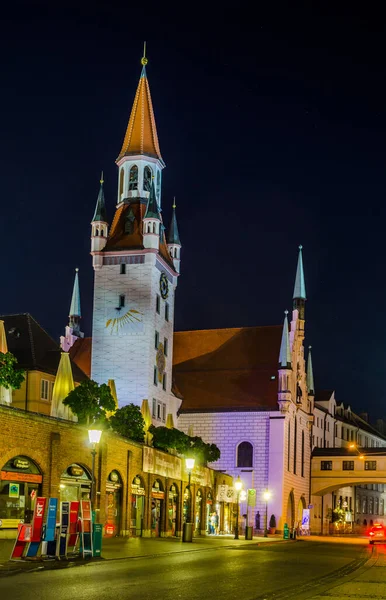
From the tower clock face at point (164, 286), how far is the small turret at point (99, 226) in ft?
18.8

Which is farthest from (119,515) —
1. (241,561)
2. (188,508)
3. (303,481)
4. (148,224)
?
(303,481)

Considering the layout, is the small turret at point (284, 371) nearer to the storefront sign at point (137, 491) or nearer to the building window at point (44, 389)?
the building window at point (44, 389)

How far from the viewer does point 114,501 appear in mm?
46031

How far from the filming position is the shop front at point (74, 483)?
39.8 metres

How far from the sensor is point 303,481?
90.1 metres

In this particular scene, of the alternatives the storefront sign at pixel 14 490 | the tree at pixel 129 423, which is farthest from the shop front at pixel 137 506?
the storefront sign at pixel 14 490

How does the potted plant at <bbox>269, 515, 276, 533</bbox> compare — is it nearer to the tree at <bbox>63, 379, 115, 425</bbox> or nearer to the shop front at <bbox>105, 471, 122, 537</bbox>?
the shop front at <bbox>105, 471, 122, 537</bbox>

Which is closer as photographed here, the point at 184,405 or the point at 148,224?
the point at 148,224

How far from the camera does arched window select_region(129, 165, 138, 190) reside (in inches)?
3115

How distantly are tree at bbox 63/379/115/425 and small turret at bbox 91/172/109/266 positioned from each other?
104 feet

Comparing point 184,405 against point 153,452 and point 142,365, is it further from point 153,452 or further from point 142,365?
point 153,452

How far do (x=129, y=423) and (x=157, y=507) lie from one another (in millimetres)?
5144

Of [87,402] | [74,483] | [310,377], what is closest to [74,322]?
[310,377]

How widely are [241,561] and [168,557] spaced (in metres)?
2.63
